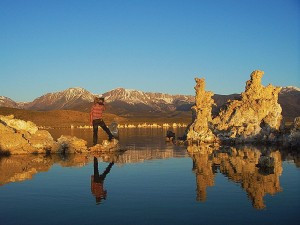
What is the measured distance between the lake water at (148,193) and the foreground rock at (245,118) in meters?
21.7

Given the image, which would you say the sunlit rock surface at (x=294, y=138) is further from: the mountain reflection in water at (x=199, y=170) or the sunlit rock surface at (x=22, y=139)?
the sunlit rock surface at (x=22, y=139)

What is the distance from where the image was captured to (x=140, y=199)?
52.8 feet

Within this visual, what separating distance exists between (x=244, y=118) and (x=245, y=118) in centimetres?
24

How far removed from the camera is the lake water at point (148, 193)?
13.3 meters

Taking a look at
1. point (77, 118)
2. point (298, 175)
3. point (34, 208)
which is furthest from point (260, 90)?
point (77, 118)

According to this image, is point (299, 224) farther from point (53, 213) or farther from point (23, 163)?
point (23, 163)

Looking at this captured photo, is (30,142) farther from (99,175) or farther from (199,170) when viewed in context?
(199,170)

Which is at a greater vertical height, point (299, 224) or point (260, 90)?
point (260, 90)

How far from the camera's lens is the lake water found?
523 inches

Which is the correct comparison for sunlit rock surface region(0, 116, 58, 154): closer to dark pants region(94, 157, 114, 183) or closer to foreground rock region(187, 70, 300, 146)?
dark pants region(94, 157, 114, 183)

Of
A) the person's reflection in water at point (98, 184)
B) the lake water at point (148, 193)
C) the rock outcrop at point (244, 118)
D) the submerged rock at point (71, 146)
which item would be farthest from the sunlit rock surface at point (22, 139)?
the rock outcrop at point (244, 118)

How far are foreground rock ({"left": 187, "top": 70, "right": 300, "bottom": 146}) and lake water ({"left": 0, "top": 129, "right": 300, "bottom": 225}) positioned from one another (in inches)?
855

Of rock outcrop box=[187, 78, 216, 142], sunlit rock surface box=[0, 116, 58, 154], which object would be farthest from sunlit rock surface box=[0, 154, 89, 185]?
rock outcrop box=[187, 78, 216, 142]

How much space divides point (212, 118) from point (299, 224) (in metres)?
49.4
